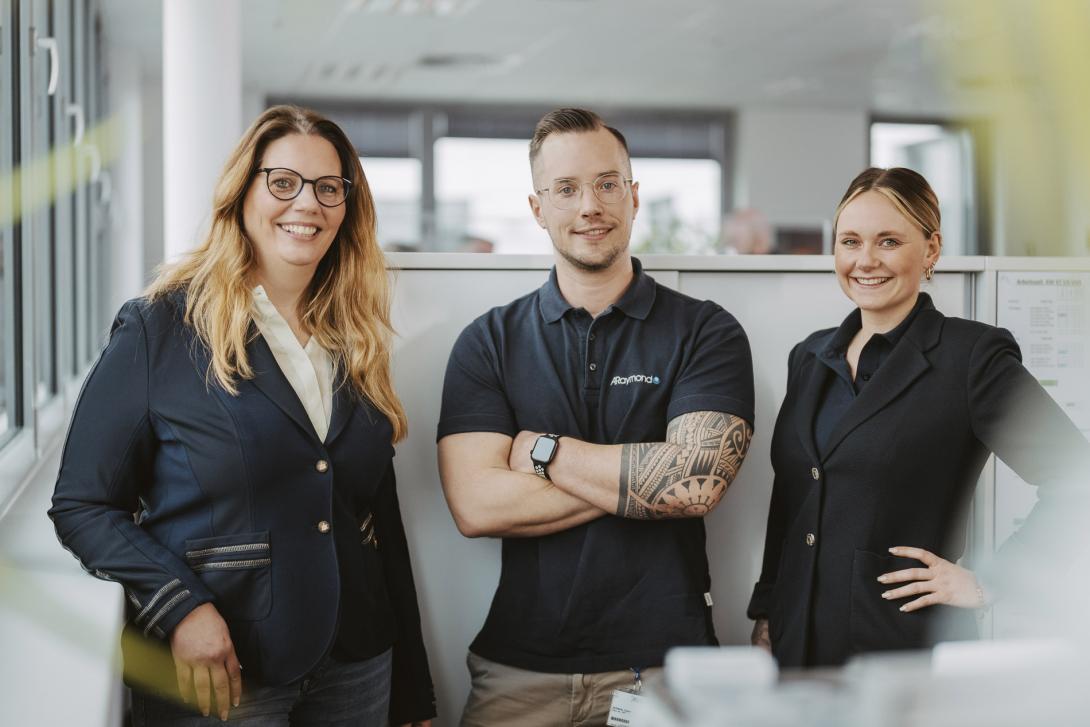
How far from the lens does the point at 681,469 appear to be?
181cm

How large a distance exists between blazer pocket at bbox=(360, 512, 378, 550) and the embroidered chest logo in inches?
20.1

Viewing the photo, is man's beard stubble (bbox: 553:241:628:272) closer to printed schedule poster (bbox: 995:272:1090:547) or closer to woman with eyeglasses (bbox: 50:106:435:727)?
woman with eyeglasses (bbox: 50:106:435:727)

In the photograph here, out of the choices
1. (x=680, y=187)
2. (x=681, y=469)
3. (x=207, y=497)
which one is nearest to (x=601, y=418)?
(x=681, y=469)

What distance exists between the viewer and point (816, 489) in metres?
1.77

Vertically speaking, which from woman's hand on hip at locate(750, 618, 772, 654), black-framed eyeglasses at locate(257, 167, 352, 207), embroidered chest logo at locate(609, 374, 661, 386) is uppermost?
black-framed eyeglasses at locate(257, 167, 352, 207)

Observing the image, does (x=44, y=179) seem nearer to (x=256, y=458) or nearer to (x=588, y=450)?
(x=256, y=458)

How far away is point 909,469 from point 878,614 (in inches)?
10.0

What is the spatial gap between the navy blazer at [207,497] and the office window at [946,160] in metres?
11.0

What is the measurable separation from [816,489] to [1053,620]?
460mm

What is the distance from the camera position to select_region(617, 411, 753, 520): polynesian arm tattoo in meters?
1.80

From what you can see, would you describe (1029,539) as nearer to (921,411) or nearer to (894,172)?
(921,411)

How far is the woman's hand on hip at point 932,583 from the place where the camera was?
1.70 metres

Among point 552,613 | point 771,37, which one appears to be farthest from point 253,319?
point 771,37

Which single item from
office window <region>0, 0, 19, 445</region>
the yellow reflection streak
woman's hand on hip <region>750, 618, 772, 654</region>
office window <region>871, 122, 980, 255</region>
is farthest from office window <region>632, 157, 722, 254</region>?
woman's hand on hip <region>750, 618, 772, 654</region>
